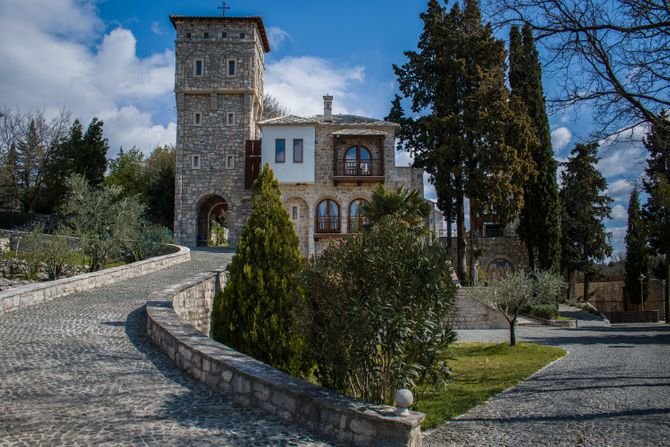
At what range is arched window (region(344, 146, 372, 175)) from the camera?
29.8 meters

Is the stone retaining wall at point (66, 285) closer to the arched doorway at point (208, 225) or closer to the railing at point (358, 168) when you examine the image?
the railing at point (358, 168)

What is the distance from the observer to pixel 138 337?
8656mm

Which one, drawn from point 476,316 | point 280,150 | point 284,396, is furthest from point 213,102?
point 284,396

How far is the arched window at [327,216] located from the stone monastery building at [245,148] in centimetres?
6

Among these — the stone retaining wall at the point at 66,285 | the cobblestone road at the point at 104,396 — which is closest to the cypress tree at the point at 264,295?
the cobblestone road at the point at 104,396

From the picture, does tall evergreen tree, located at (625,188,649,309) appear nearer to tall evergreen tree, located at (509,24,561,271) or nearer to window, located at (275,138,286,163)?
tall evergreen tree, located at (509,24,561,271)

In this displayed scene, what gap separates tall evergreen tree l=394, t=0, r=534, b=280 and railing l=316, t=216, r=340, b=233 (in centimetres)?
554

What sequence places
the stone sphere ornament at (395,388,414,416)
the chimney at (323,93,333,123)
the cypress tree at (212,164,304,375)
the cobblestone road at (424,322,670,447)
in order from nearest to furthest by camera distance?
1. the stone sphere ornament at (395,388,414,416)
2. the cobblestone road at (424,322,670,447)
3. the cypress tree at (212,164,304,375)
4. the chimney at (323,93,333,123)

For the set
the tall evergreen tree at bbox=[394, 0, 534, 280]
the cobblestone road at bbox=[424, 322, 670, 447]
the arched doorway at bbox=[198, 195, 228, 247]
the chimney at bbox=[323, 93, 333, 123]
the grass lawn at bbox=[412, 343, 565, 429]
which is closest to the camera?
the cobblestone road at bbox=[424, 322, 670, 447]

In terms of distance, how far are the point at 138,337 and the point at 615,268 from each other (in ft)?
178

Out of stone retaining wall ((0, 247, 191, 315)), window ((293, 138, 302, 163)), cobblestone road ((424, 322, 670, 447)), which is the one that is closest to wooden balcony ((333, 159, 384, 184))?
window ((293, 138, 302, 163))

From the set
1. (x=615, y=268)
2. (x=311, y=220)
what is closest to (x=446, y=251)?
(x=311, y=220)

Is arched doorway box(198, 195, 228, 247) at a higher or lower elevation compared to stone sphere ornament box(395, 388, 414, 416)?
higher

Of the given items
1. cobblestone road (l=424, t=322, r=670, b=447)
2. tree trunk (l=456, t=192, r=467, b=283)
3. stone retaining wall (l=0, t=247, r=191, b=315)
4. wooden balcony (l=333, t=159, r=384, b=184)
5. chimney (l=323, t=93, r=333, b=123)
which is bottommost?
cobblestone road (l=424, t=322, r=670, b=447)
